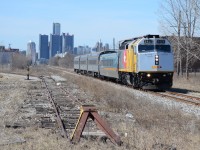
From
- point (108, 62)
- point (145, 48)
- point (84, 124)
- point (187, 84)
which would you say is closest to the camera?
point (84, 124)

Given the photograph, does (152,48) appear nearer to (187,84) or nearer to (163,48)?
(163,48)

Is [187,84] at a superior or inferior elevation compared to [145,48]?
inferior

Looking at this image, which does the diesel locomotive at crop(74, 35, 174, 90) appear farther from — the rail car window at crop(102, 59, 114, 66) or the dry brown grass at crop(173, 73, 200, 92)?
the rail car window at crop(102, 59, 114, 66)

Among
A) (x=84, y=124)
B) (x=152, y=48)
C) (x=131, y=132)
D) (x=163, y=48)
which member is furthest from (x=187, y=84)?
(x=84, y=124)

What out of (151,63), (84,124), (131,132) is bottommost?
(131,132)

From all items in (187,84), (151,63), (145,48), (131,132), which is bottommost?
(131,132)

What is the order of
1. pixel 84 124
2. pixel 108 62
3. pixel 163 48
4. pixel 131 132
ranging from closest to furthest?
pixel 84 124
pixel 131 132
pixel 163 48
pixel 108 62

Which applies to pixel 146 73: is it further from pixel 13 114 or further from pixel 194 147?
pixel 194 147

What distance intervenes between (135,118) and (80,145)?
496 cm

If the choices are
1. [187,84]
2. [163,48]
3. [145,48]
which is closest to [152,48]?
[145,48]

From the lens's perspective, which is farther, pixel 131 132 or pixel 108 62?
pixel 108 62

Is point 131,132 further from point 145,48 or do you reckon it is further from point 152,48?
point 152,48

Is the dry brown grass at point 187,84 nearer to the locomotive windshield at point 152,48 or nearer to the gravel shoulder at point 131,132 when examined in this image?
the locomotive windshield at point 152,48

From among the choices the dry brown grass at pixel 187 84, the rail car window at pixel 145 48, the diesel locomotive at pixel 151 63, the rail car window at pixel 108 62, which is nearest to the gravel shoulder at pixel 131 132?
the diesel locomotive at pixel 151 63
